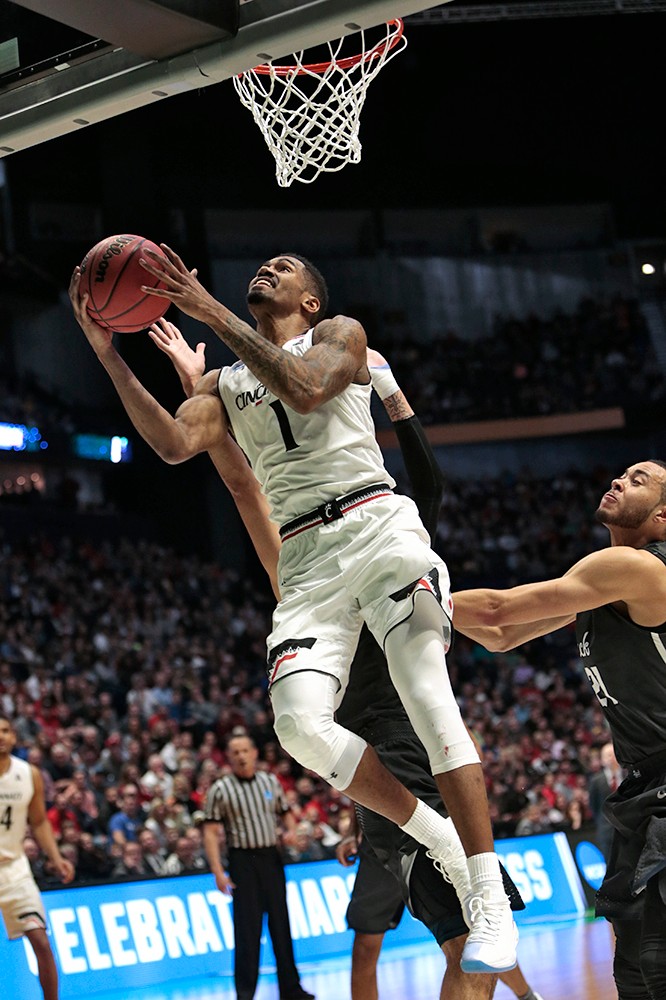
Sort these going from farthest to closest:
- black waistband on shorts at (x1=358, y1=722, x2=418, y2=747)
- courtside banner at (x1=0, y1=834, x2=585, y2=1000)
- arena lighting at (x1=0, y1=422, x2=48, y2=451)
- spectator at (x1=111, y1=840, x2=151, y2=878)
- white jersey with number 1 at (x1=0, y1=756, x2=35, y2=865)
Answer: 1. arena lighting at (x1=0, y1=422, x2=48, y2=451)
2. spectator at (x1=111, y1=840, x2=151, y2=878)
3. courtside banner at (x1=0, y1=834, x2=585, y2=1000)
4. white jersey with number 1 at (x1=0, y1=756, x2=35, y2=865)
5. black waistband on shorts at (x1=358, y1=722, x2=418, y2=747)

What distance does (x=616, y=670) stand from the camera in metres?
4.70

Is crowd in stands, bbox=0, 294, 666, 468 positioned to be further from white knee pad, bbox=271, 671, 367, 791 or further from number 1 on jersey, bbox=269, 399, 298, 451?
white knee pad, bbox=271, 671, 367, 791

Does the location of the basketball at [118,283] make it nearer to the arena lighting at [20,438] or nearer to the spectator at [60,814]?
the spectator at [60,814]

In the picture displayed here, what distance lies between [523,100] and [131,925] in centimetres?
2190

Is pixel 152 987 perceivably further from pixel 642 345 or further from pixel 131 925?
pixel 642 345

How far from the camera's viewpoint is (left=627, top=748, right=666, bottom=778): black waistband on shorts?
15.1ft

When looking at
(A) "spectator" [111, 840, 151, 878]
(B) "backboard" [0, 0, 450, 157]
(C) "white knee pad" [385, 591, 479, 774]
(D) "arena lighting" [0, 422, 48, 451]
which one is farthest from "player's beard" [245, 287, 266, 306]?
(D) "arena lighting" [0, 422, 48, 451]

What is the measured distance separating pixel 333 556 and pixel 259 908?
5043 mm

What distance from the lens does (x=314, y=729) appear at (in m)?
3.86

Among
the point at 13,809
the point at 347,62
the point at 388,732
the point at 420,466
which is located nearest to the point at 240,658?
the point at 13,809

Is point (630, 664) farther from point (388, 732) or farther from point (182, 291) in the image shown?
point (182, 291)

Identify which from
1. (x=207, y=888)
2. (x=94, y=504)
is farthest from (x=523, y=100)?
(x=207, y=888)

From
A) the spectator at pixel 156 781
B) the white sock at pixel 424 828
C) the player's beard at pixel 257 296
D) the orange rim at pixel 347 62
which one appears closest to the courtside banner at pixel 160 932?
the spectator at pixel 156 781

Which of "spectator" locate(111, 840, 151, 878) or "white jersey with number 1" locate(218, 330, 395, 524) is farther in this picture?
"spectator" locate(111, 840, 151, 878)
